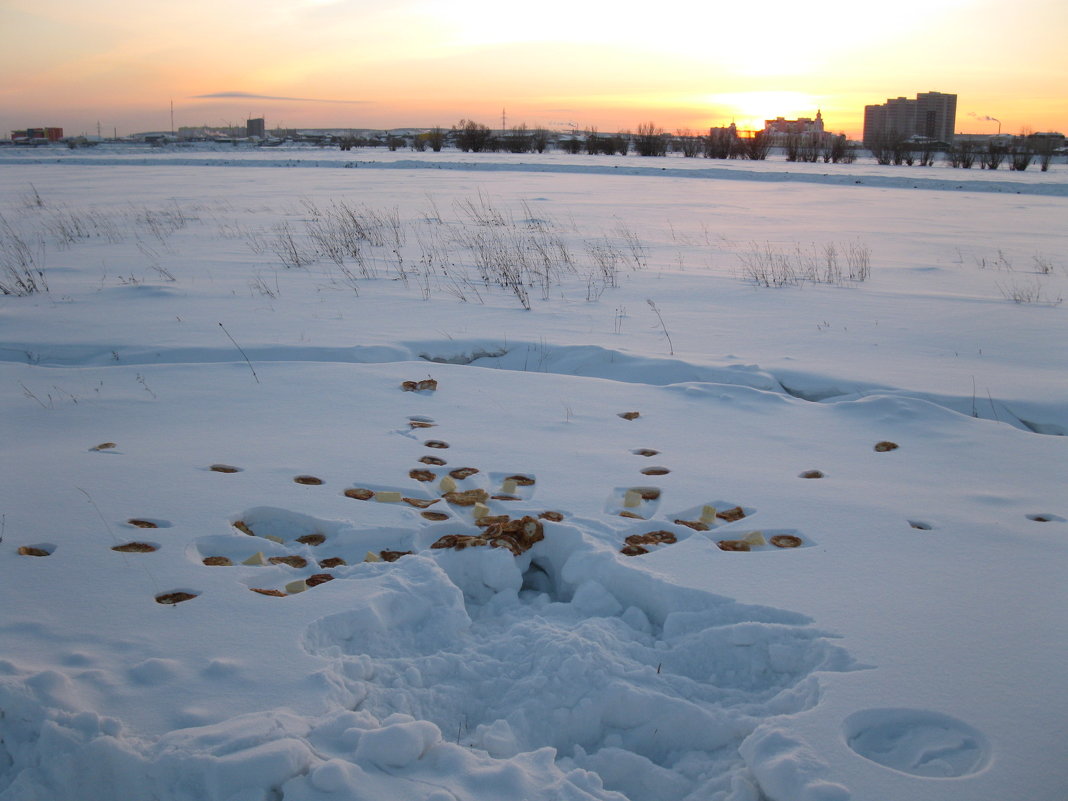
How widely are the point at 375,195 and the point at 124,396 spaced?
15.1m

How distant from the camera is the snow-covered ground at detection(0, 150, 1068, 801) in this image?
2.03m

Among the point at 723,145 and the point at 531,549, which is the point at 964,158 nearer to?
the point at 723,145

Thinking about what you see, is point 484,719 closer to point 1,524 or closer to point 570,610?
point 570,610

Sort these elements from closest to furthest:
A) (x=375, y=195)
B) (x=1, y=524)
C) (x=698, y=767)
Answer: (x=698, y=767), (x=1, y=524), (x=375, y=195)

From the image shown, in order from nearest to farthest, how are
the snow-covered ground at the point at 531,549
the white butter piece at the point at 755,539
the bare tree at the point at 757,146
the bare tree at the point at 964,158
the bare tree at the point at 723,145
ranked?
the snow-covered ground at the point at 531,549 < the white butter piece at the point at 755,539 < the bare tree at the point at 964,158 < the bare tree at the point at 757,146 < the bare tree at the point at 723,145

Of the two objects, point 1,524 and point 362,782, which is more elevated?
point 1,524

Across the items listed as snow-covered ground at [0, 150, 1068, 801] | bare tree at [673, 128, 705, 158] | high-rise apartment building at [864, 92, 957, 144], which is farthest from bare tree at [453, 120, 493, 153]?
high-rise apartment building at [864, 92, 957, 144]

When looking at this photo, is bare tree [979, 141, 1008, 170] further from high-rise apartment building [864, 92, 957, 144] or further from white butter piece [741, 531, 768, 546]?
high-rise apartment building [864, 92, 957, 144]

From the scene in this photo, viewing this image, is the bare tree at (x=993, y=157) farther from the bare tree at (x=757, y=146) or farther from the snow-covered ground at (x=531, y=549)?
the snow-covered ground at (x=531, y=549)

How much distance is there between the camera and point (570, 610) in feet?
9.10

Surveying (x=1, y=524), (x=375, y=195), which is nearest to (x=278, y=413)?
(x=1, y=524)

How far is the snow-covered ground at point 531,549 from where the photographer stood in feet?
6.65

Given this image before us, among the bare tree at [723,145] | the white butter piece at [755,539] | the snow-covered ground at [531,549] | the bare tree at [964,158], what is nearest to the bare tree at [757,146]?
the bare tree at [723,145]

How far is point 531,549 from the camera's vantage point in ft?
10.2
